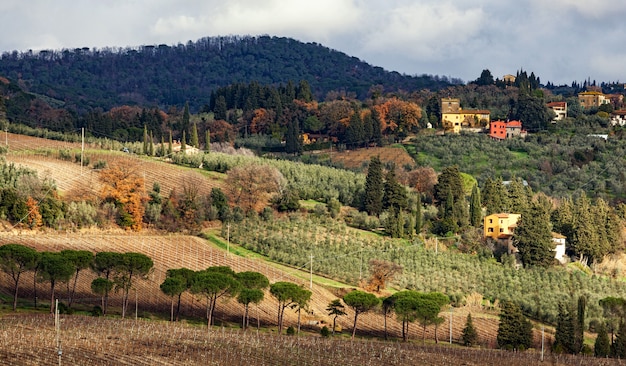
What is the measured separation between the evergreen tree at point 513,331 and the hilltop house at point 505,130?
66322 millimetres

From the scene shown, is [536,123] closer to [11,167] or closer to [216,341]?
[11,167]

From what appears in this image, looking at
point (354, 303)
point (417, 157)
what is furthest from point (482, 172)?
point (354, 303)

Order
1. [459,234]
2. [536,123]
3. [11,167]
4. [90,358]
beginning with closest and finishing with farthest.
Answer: [90,358] < [11,167] < [459,234] < [536,123]

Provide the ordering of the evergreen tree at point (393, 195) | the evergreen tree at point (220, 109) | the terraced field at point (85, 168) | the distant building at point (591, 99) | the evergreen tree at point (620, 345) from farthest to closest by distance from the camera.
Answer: the distant building at point (591, 99) → the evergreen tree at point (220, 109) → the evergreen tree at point (393, 195) → the terraced field at point (85, 168) → the evergreen tree at point (620, 345)

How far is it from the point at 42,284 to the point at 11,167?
17819 millimetres

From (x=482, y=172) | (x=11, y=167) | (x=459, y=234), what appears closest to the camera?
(x=11, y=167)

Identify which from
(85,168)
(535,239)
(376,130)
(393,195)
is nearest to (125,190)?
(85,168)

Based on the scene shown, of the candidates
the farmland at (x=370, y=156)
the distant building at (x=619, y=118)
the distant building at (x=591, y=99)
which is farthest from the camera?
the distant building at (x=591, y=99)

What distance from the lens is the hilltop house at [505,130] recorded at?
126m

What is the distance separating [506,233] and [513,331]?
2212 centimetres

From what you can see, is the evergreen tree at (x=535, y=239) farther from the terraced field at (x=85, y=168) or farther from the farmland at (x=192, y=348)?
the terraced field at (x=85, y=168)

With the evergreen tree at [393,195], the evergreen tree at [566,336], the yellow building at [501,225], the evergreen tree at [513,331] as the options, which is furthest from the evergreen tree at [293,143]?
the evergreen tree at [566,336]

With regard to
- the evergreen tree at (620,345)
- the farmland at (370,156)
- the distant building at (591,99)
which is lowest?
the evergreen tree at (620,345)

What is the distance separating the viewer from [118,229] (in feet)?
240
